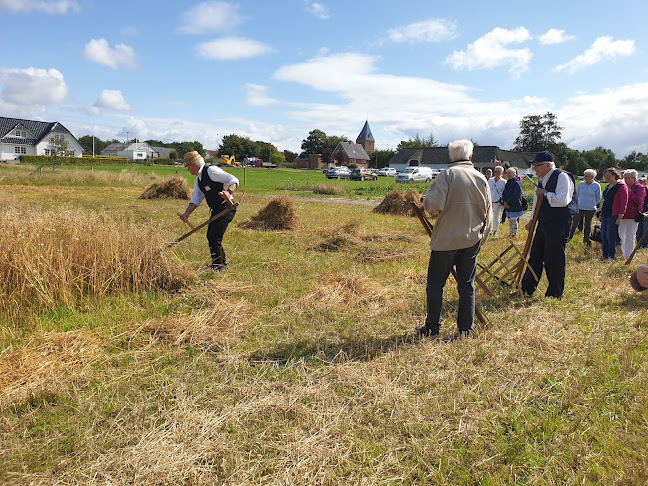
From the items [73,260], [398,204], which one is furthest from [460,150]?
[398,204]

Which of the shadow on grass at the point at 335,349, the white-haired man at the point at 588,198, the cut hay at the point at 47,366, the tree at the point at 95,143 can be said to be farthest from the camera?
the tree at the point at 95,143

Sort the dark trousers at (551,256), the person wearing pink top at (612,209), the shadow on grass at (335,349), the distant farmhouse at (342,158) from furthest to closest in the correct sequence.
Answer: the distant farmhouse at (342,158)
the person wearing pink top at (612,209)
the dark trousers at (551,256)
the shadow on grass at (335,349)

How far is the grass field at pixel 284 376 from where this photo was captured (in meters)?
2.62

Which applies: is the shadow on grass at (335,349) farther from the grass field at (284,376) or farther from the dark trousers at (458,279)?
the dark trousers at (458,279)

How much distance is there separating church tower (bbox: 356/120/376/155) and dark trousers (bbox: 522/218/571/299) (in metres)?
124

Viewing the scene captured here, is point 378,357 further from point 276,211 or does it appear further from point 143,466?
point 276,211

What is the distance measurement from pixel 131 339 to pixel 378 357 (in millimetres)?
2445

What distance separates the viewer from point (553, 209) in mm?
5645

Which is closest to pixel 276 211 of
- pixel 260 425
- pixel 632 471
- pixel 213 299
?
pixel 213 299

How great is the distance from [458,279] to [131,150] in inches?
4945

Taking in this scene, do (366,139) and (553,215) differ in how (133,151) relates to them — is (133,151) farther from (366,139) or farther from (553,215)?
(553,215)

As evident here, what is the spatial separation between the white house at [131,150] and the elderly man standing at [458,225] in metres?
121

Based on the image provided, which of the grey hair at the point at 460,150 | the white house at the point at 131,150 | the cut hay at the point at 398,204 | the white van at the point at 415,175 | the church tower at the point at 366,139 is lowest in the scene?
the cut hay at the point at 398,204

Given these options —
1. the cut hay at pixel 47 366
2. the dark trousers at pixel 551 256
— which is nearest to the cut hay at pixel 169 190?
the cut hay at pixel 47 366
